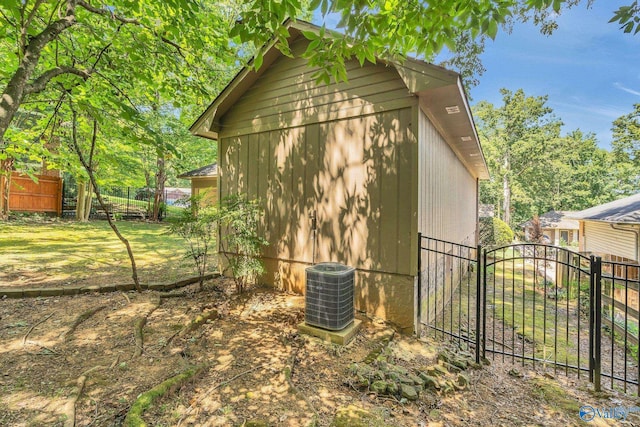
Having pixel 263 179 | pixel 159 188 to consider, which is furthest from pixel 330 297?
pixel 159 188

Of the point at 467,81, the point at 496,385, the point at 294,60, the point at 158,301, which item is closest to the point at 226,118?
the point at 294,60

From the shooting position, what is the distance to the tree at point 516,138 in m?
26.7

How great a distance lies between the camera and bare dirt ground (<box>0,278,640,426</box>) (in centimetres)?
226

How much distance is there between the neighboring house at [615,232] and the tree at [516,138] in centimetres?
1564

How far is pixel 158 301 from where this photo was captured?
459 cm

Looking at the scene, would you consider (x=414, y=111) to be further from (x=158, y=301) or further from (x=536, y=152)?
(x=536, y=152)

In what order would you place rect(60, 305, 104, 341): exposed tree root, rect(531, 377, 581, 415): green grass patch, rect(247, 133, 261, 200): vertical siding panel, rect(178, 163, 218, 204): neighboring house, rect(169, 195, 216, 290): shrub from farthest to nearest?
rect(178, 163, 218, 204): neighboring house → rect(247, 133, 261, 200): vertical siding panel → rect(169, 195, 216, 290): shrub → rect(60, 305, 104, 341): exposed tree root → rect(531, 377, 581, 415): green grass patch

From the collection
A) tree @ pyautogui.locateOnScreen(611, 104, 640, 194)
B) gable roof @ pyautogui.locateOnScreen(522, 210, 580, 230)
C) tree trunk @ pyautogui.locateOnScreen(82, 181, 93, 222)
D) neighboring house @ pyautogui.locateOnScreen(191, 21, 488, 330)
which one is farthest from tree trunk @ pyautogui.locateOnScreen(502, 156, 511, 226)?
tree trunk @ pyautogui.locateOnScreen(82, 181, 93, 222)

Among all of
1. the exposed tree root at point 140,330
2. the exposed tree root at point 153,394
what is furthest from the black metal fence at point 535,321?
the exposed tree root at point 140,330

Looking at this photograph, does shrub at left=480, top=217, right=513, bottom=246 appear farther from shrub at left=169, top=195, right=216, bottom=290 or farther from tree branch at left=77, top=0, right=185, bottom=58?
tree branch at left=77, top=0, right=185, bottom=58

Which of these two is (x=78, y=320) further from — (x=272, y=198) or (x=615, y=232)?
(x=615, y=232)

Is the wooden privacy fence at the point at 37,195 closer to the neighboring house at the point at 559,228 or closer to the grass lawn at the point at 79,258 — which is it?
the grass lawn at the point at 79,258

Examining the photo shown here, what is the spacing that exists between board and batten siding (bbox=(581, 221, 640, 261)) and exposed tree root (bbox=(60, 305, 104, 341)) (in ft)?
49.3

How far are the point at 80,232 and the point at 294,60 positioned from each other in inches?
444
